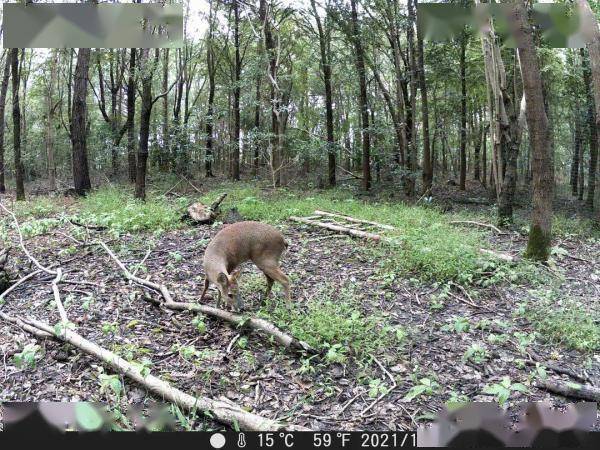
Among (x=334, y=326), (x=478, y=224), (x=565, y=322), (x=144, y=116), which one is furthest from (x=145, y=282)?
(x=144, y=116)

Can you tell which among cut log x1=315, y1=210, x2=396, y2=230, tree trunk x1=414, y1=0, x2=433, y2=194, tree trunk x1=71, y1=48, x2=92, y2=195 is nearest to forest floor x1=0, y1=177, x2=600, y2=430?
cut log x1=315, y1=210, x2=396, y2=230

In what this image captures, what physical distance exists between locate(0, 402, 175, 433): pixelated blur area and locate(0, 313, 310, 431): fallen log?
7.2 inches

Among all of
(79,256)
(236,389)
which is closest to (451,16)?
(79,256)

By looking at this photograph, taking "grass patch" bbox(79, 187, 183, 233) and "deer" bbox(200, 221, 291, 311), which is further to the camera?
"grass patch" bbox(79, 187, 183, 233)

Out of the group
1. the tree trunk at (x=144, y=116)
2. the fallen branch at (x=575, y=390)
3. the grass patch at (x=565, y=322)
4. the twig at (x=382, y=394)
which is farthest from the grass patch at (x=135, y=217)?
the fallen branch at (x=575, y=390)

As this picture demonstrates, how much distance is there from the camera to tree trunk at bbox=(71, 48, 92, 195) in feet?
48.2

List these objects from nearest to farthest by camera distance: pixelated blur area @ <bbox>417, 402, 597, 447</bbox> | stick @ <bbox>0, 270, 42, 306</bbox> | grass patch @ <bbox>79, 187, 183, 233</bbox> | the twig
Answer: pixelated blur area @ <bbox>417, 402, 597, 447</bbox>
the twig
stick @ <bbox>0, 270, 42, 306</bbox>
grass patch @ <bbox>79, 187, 183, 233</bbox>

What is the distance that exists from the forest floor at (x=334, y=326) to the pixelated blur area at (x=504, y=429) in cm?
51

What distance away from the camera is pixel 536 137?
706 cm

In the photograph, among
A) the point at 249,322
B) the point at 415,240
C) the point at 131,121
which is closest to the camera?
the point at 249,322

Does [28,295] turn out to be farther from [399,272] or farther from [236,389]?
[399,272]

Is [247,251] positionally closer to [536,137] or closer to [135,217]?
[135,217]

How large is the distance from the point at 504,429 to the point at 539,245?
516cm

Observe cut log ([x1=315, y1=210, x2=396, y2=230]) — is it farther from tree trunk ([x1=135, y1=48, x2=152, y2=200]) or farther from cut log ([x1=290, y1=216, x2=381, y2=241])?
tree trunk ([x1=135, y1=48, x2=152, y2=200])
